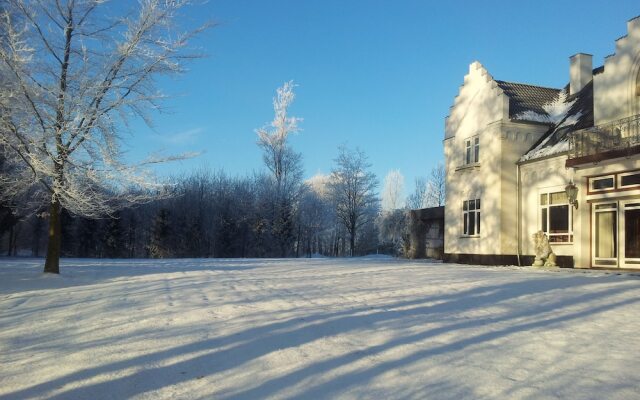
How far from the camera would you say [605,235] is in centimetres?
1906

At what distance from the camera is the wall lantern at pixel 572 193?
1956 centimetres

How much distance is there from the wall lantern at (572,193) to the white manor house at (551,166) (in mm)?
48

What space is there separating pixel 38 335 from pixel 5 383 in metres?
2.38

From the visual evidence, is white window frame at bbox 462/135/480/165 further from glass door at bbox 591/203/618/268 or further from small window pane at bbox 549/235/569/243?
glass door at bbox 591/203/618/268

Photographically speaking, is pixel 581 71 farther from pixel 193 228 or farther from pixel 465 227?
pixel 193 228

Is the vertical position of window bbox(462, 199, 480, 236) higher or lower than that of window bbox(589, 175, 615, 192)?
lower

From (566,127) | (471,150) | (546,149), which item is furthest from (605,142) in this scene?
(471,150)

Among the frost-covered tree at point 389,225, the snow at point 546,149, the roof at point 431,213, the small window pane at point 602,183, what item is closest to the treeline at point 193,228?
the frost-covered tree at point 389,225

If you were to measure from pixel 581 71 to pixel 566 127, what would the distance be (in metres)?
4.30

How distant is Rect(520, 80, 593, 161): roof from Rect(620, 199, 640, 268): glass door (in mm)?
3650

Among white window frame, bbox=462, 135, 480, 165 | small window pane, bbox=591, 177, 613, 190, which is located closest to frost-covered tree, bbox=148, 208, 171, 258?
white window frame, bbox=462, 135, 480, 165

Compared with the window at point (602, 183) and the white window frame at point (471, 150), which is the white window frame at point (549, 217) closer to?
the window at point (602, 183)

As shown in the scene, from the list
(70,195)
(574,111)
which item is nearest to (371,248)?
(574,111)

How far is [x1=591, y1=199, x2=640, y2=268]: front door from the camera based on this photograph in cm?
1773
